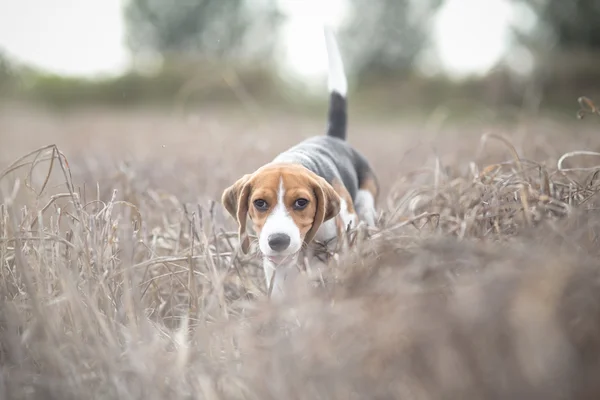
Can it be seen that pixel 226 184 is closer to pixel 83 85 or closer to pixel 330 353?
pixel 330 353

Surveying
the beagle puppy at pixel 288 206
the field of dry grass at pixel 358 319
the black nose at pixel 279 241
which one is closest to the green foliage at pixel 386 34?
the beagle puppy at pixel 288 206

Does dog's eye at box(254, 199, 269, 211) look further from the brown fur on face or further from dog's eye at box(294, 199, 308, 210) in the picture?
dog's eye at box(294, 199, 308, 210)

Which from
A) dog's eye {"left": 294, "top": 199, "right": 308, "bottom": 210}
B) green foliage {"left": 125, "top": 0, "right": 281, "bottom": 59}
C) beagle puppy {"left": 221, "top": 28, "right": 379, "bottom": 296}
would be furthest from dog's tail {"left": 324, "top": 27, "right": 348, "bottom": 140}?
green foliage {"left": 125, "top": 0, "right": 281, "bottom": 59}

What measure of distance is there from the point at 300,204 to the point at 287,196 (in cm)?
8

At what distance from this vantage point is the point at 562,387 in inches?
51.4

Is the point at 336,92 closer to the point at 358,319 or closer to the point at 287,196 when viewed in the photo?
the point at 287,196

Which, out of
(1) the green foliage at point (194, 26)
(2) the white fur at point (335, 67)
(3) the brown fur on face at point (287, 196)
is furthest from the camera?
(1) the green foliage at point (194, 26)

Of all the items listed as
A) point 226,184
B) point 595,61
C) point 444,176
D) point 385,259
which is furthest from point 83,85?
point 385,259

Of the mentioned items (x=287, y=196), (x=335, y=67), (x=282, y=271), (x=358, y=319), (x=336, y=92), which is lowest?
(x=282, y=271)

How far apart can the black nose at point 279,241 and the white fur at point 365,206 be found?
1093mm

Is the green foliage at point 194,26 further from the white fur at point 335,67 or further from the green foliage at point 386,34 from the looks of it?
the white fur at point 335,67

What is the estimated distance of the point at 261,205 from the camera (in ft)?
8.91

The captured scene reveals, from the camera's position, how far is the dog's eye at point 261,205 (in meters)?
2.71

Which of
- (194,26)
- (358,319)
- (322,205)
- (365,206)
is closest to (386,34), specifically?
(194,26)
